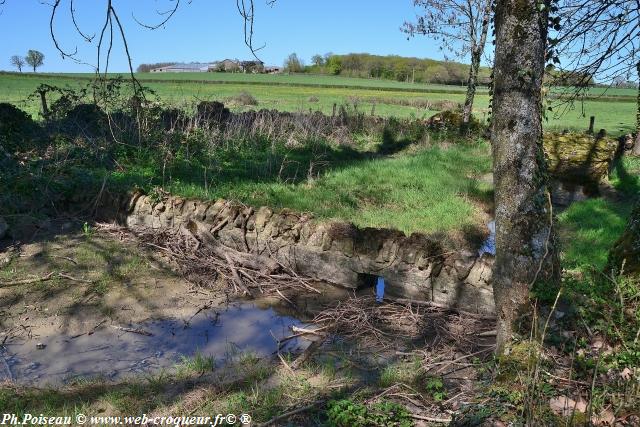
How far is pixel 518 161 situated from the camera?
386cm

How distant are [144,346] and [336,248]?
265cm

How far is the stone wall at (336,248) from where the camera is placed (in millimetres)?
6094

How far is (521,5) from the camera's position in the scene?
365cm

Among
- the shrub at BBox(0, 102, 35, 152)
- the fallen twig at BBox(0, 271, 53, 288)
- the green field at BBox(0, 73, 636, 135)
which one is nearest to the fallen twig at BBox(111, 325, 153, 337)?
the fallen twig at BBox(0, 271, 53, 288)

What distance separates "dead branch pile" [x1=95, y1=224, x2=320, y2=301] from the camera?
22.7 ft

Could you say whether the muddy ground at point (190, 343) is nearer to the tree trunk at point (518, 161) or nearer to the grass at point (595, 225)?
the tree trunk at point (518, 161)

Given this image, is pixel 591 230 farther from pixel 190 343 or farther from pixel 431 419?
pixel 190 343

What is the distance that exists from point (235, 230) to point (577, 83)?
5.03 metres

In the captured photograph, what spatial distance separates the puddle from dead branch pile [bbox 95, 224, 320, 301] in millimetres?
586

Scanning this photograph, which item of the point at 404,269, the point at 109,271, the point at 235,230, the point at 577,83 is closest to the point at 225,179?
the point at 235,230

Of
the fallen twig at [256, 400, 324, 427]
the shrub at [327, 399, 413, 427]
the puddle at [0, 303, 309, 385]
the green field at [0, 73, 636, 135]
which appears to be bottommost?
the puddle at [0, 303, 309, 385]

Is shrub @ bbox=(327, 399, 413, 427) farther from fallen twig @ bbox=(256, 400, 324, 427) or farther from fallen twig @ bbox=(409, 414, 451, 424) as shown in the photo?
fallen twig @ bbox=(256, 400, 324, 427)

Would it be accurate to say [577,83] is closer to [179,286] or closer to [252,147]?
[179,286]

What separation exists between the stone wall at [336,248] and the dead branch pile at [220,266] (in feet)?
0.58
